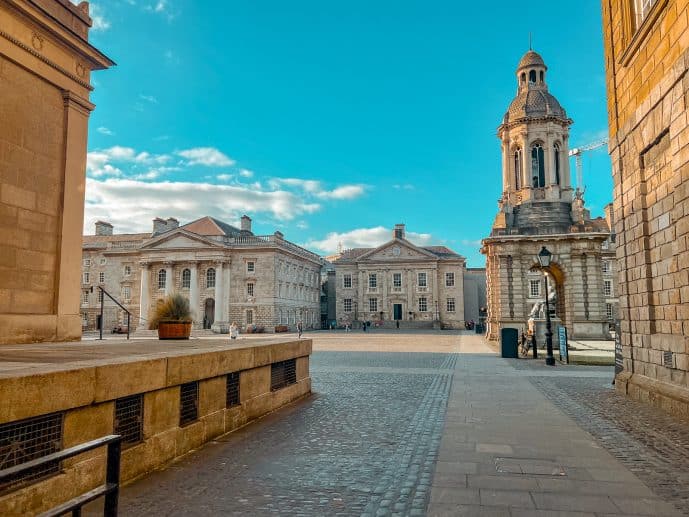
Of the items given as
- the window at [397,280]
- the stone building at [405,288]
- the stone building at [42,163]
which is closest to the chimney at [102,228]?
the stone building at [405,288]

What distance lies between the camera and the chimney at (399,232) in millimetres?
77312

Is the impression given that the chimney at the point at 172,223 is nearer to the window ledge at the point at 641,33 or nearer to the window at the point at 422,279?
the window at the point at 422,279

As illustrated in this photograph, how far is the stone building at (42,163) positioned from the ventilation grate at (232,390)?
421 centimetres

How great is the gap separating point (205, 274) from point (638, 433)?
2387 inches

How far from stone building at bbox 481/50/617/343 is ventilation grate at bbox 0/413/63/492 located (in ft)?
117

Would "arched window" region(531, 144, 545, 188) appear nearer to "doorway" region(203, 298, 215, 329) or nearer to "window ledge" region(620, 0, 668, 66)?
"window ledge" region(620, 0, 668, 66)

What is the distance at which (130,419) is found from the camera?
566cm

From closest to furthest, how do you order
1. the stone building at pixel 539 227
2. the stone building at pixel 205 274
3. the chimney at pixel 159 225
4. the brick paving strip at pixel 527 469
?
the brick paving strip at pixel 527 469 < the stone building at pixel 539 227 < the stone building at pixel 205 274 < the chimney at pixel 159 225

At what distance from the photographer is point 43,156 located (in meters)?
10.2

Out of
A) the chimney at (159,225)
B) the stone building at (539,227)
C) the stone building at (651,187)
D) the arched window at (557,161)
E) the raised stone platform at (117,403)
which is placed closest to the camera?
the raised stone platform at (117,403)

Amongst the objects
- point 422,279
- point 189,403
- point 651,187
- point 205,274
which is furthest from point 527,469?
point 422,279

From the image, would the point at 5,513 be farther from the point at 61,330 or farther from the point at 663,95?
the point at 663,95

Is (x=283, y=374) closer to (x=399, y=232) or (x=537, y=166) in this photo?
(x=537, y=166)

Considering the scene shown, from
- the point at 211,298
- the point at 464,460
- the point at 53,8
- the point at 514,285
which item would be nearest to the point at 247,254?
the point at 211,298
